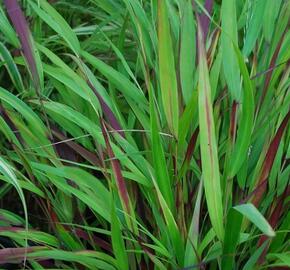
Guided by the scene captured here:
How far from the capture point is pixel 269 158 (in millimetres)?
968

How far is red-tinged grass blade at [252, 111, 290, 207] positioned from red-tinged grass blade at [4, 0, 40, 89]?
0.40 meters

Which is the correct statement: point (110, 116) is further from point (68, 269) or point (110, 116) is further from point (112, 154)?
point (68, 269)

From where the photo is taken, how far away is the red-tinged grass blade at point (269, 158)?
37.7 inches

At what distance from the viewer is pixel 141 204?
3.68 feet

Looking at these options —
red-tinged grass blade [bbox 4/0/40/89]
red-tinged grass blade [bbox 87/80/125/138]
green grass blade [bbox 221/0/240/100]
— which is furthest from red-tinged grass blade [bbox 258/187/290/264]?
red-tinged grass blade [bbox 4/0/40/89]

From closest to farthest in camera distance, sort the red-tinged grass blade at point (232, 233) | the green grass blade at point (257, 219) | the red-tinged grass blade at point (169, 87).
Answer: the green grass blade at point (257, 219) < the red-tinged grass blade at point (232, 233) < the red-tinged grass blade at point (169, 87)

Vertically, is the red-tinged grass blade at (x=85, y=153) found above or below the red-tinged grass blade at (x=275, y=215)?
above

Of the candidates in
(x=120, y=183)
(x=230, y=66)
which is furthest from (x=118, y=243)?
(x=230, y=66)

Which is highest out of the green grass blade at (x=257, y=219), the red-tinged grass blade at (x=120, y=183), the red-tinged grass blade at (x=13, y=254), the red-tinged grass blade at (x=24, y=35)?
the red-tinged grass blade at (x=24, y=35)

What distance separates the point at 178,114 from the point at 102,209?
0.19 m

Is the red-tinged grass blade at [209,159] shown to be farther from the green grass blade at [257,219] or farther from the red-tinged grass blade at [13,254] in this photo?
the red-tinged grass blade at [13,254]

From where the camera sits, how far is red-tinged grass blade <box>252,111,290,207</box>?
96 centimetres

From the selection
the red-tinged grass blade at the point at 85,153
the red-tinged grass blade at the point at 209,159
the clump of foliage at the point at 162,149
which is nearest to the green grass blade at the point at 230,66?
the clump of foliage at the point at 162,149

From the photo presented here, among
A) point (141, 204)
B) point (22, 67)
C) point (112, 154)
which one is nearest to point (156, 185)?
point (112, 154)
